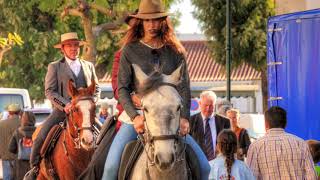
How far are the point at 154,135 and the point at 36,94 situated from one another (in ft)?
121

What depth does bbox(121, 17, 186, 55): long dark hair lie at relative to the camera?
9.16 meters

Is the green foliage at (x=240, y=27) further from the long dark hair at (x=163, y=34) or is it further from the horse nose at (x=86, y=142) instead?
the long dark hair at (x=163, y=34)

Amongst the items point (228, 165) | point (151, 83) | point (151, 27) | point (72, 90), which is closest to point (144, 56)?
point (151, 27)

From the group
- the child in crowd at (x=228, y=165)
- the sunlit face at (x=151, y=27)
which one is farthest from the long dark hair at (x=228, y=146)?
the sunlit face at (x=151, y=27)

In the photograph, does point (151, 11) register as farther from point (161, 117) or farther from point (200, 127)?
point (200, 127)

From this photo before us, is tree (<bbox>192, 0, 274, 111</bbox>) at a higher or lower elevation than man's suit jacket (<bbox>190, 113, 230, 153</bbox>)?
higher

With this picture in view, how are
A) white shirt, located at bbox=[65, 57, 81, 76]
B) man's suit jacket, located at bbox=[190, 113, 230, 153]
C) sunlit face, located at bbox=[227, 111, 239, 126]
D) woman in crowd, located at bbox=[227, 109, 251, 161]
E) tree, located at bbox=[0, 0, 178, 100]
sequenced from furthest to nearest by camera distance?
1. tree, located at bbox=[0, 0, 178, 100]
2. sunlit face, located at bbox=[227, 111, 239, 126]
3. woman in crowd, located at bbox=[227, 109, 251, 161]
4. man's suit jacket, located at bbox=[190, 113, 230, 153]
5. white shirt, located at bbox=[65, 57, 81, 76]

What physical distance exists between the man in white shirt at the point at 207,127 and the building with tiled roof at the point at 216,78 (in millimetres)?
40163

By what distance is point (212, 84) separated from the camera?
6488cm

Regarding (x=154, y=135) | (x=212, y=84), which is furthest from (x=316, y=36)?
(x=212, y=84)

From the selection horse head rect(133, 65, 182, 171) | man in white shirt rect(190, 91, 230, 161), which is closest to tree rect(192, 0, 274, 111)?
man in white shirt rect(190, 91, 230, 161)

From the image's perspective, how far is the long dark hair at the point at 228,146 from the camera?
10.2 m

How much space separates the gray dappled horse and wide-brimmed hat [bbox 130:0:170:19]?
0.83m

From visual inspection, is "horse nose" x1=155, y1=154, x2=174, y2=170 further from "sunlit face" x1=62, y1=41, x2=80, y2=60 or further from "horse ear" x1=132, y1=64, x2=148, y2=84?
"sunlit face" x1=62, y1=41, x2=80, y2=60
